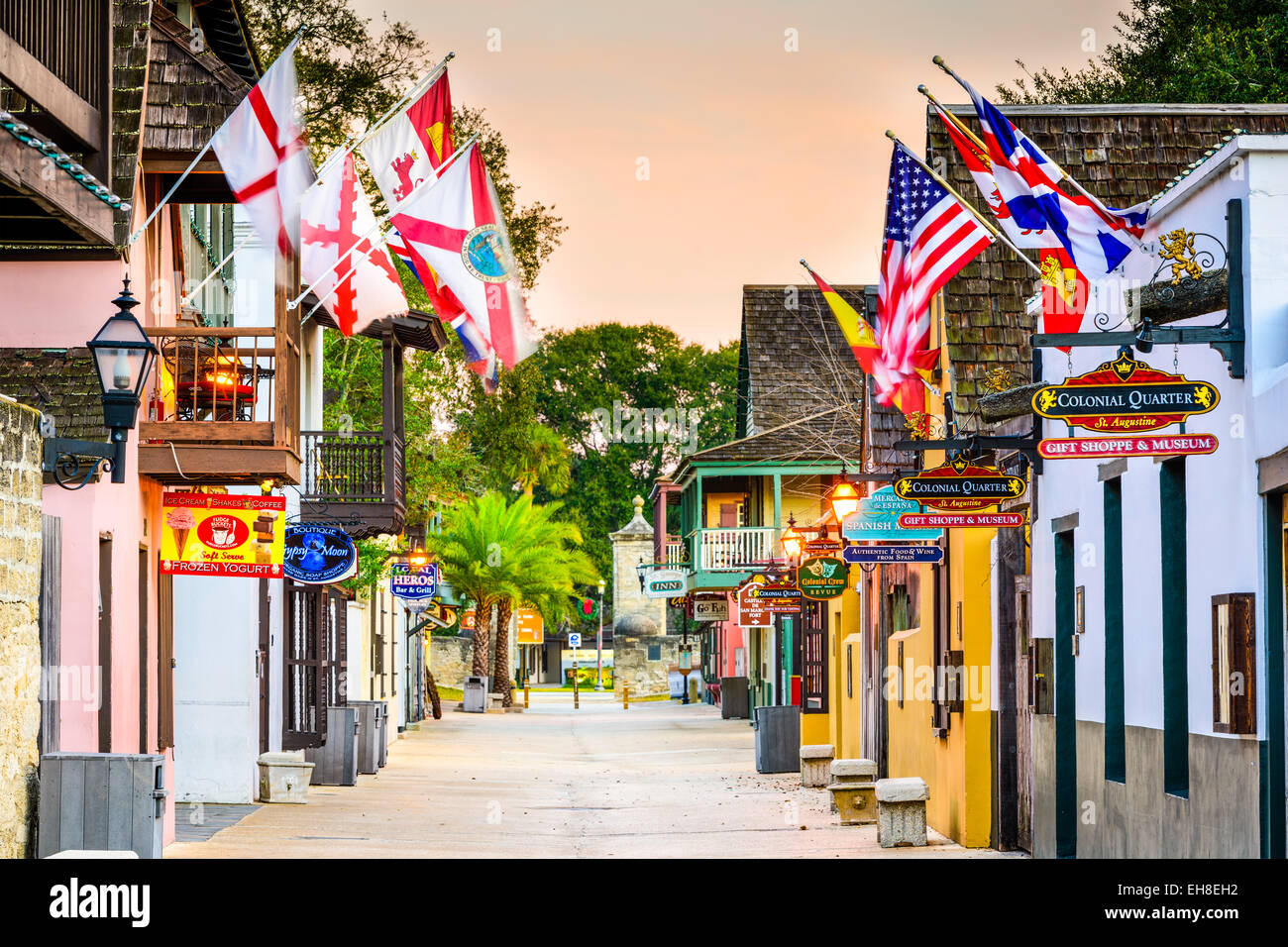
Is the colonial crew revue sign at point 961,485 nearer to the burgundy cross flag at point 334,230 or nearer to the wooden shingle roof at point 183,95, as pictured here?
the burgundy cross flag at point 334,230

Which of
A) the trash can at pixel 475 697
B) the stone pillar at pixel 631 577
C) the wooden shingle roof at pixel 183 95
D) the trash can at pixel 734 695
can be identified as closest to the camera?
the wooden shingle roof at pixel 183 95

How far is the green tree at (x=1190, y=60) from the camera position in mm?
26562

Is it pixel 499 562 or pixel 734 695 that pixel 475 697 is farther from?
pixel 734 695

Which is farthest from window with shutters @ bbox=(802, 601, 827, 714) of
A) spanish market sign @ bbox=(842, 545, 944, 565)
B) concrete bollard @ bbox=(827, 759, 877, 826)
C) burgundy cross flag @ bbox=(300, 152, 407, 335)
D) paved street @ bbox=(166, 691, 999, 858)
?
burgundy cross flag @ bbox=(300, 152, 407, 335)

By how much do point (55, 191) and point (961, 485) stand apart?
669cm

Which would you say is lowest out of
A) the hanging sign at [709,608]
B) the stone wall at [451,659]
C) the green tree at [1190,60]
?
the stone wall at [451,659]

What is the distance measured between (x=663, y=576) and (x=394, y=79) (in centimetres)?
1965

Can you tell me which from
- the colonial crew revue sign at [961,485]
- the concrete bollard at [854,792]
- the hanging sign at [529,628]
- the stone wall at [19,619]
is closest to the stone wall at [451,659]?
the hanging sign at [529,628]

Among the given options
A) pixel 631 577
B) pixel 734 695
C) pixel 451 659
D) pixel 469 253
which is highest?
pixel 469 253

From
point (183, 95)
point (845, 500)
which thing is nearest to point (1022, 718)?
point (845, 500)

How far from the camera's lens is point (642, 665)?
65875mm

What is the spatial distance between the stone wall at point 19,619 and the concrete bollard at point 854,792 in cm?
906

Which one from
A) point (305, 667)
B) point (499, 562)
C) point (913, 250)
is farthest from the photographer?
point (499, 562)

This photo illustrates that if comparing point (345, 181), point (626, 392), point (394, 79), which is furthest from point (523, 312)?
point (626, 392)
